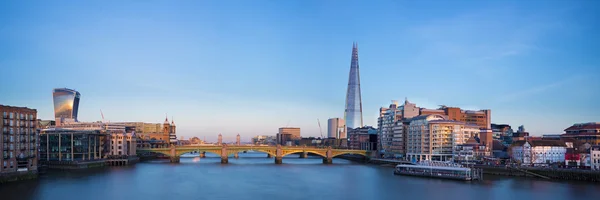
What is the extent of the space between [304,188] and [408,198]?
47.2ft

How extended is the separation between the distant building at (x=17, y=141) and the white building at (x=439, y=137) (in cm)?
7573

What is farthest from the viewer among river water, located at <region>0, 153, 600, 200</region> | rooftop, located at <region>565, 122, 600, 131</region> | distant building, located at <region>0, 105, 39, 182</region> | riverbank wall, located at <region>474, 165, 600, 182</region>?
rooftop, located at <region>565, 122, 600, 131</region>

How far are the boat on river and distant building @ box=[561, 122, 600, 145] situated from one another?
32.2 m

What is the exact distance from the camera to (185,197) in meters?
56.5

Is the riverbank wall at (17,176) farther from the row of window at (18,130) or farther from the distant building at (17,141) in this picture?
the row of window at (18,130)

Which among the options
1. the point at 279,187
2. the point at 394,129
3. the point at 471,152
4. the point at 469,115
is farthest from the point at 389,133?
the point at 279,187

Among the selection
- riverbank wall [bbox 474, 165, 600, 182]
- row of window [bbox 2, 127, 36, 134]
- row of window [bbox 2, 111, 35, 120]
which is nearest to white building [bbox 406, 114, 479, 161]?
riverbank wall [bbox 474, 165, 600, 182]

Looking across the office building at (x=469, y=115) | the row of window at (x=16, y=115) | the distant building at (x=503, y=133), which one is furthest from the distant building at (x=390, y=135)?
the row of window at (x=16, y=115)

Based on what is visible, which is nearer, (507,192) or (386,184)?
(507,192)

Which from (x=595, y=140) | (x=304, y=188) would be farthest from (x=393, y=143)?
(x=304, y=188)

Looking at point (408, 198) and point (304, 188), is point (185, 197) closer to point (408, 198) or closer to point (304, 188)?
point (304, 188)

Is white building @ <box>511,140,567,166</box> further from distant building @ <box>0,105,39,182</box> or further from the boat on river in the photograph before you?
distant building @ <box>0,105,39,182</box>

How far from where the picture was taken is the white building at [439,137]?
11144 cm

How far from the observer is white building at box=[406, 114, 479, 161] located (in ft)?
366
